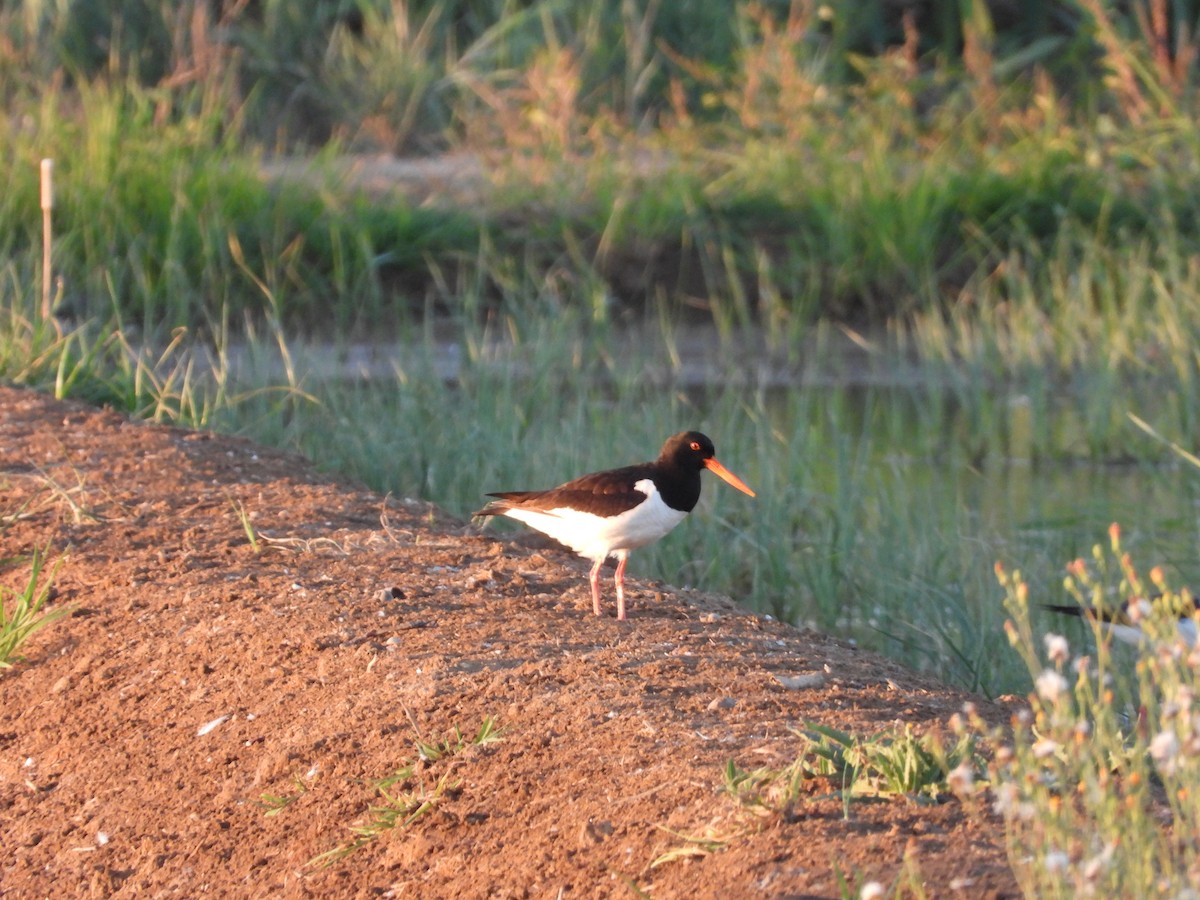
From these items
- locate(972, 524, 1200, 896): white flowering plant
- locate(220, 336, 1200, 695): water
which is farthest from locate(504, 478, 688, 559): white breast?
locate(972, 524, 1200, 896): white flowering plant

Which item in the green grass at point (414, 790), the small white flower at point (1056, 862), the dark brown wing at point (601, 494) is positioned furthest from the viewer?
the dark brown wing at point (601, 494)

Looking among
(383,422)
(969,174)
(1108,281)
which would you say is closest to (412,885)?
(383,422)

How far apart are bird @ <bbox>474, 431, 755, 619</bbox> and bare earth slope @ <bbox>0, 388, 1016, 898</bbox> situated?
0.43ft

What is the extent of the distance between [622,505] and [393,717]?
0.95 meters

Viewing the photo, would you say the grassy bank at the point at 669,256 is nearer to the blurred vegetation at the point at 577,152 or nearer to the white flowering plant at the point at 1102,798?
the blurred vegetation at the point at 577,152

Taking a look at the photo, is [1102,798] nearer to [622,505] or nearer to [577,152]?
[622,505]

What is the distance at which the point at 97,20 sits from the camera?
12.8m

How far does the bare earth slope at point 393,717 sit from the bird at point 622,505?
5.1 inches

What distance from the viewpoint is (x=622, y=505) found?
4.11 m

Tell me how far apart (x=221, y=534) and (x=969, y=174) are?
763 cm

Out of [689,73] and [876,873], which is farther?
[689,73]

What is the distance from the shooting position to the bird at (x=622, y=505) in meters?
4.09

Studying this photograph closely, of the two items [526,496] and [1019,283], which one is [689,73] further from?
[526,496]

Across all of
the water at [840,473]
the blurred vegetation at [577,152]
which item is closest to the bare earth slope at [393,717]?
the water at [840,473]
